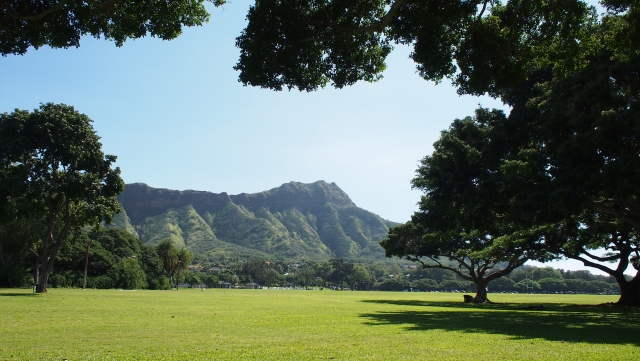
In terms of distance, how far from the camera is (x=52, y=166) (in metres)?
32.0

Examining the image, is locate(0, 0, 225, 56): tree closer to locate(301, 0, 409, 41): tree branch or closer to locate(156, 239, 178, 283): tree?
locate(301, 0, 409, 41): tree branch

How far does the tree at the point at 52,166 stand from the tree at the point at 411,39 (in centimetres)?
2698

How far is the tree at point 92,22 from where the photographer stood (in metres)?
8.31

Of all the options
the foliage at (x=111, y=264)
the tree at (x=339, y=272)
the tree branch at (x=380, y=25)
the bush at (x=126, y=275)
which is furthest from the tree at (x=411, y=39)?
the tree at (x=339, y=272)

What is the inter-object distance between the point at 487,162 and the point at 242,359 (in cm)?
1793

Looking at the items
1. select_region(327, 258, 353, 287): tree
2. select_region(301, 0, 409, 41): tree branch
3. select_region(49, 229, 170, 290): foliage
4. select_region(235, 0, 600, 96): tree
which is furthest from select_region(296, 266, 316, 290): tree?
select_region(301, 0, 409, 41): tree branch

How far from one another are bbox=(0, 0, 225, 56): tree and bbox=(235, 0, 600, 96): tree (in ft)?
5.05

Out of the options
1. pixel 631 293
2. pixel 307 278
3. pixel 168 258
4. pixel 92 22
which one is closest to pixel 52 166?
pixel 92 22

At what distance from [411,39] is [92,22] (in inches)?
245

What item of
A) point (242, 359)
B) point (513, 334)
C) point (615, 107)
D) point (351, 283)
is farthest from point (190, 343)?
point (351, 283)

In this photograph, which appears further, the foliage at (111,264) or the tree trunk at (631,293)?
the foliage at (111,264)

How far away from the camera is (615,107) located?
17.3 meters

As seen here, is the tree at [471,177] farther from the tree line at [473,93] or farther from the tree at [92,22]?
the tree at [92,22]

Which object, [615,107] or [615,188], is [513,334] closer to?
[615,188]
